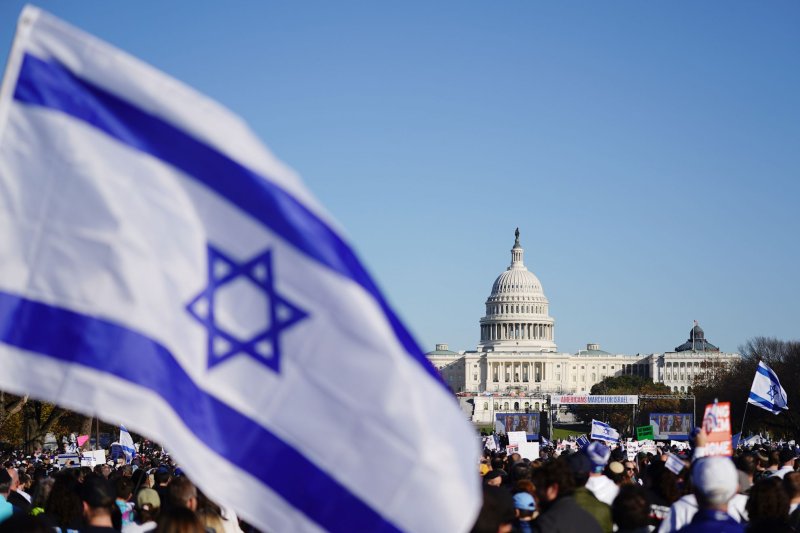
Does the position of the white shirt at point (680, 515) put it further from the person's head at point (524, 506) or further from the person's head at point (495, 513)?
the person's head at point (495, 513)

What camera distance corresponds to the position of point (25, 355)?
14.8ft

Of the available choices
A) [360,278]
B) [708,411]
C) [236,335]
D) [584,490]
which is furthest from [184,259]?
[708,411]

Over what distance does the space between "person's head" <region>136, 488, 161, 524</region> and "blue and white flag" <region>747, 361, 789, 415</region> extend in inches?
703

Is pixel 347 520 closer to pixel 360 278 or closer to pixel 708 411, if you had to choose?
pixel 360 278

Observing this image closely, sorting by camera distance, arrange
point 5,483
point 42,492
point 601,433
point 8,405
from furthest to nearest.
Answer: point 8,405
point 601,433
point 42,492
point 5,483

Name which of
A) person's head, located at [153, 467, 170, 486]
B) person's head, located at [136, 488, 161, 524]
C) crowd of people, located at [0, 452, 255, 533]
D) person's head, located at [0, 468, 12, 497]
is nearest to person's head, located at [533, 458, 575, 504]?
crowd of people, located at [0, 452, 255, 533]

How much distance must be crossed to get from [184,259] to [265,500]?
0.86 meters

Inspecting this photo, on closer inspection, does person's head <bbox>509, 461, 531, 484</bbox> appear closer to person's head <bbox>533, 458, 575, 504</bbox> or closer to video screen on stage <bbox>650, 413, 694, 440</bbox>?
person's head <bbox>533, 458, 575, 504</bbox>

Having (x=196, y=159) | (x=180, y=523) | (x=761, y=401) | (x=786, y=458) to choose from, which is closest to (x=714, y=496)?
(x=180, y=523)

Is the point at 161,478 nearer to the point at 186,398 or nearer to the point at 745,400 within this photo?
the point at 186,398

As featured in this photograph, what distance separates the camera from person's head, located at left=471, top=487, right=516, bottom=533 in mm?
6461

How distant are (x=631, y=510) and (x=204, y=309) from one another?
377cm

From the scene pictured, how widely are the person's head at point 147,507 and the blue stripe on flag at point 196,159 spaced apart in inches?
176

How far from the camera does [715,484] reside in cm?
653
